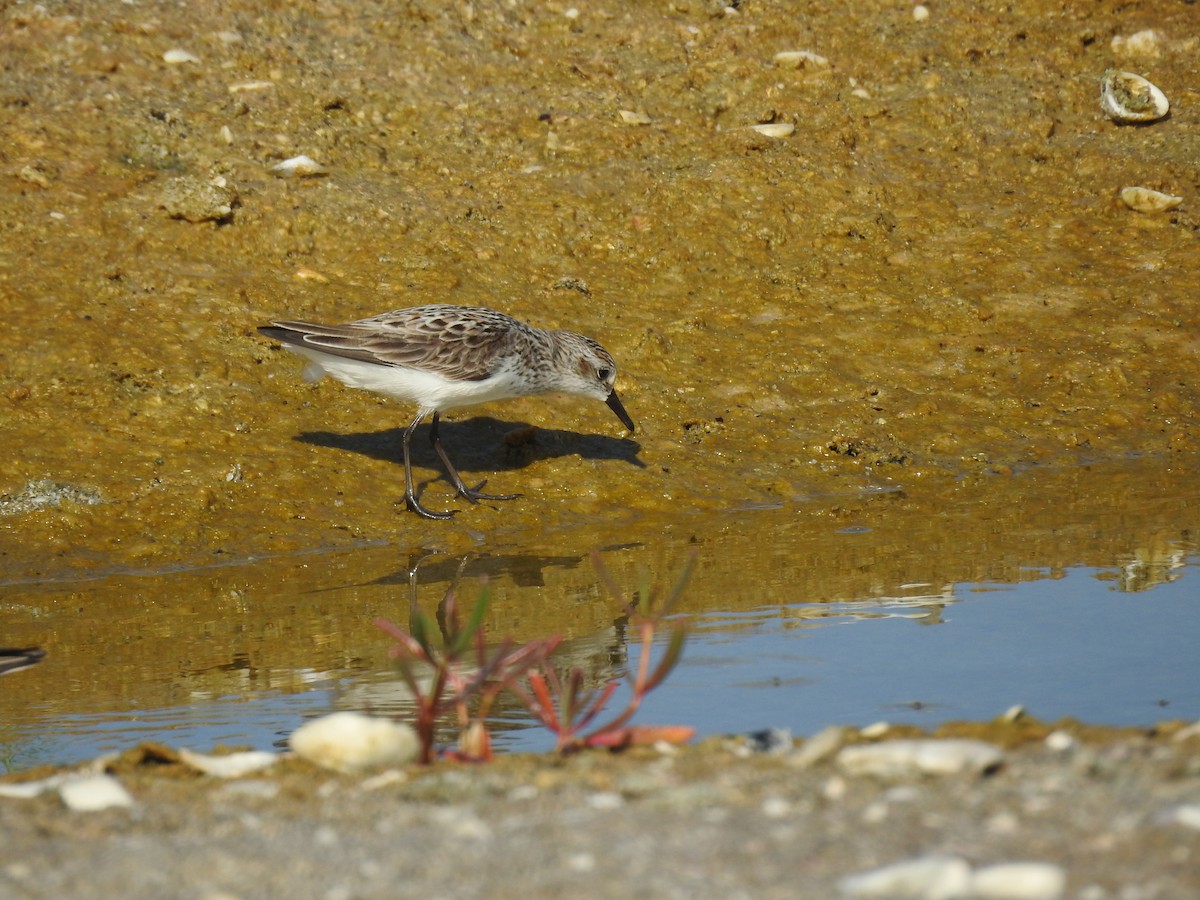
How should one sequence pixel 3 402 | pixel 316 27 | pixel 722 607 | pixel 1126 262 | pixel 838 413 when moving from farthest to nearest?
pixel 316 27 < pixel 1126 262 < pixel 838 413 < pixel 3 402 < pixel 722 607

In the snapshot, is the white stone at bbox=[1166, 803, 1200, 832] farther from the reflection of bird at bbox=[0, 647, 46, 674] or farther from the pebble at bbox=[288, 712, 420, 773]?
the reflection of bird at bbox=[0, 647, 46, 674]

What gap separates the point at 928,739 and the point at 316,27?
10.8 m

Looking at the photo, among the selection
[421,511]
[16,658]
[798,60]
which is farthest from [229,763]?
[798,60]

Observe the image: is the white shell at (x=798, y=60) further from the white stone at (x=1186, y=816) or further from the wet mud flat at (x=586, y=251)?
the white stone at (x=1186, y=816)

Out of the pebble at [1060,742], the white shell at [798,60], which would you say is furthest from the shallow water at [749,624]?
the white shell at [798,60]

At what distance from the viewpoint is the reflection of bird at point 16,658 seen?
4.86 m

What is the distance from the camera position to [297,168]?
38.5 feet

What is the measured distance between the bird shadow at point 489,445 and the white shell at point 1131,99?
6551 millimetres

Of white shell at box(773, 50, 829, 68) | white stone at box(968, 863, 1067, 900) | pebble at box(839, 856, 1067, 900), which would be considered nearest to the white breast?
white shell at box(773, 50, 829, 68)

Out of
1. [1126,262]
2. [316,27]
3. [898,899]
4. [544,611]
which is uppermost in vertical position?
[316,27]

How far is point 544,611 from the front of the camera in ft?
24.1

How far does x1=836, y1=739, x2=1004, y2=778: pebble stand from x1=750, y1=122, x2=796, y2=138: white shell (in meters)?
9.61

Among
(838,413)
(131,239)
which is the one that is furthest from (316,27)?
(838,413)

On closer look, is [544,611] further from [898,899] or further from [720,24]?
[720,24]
